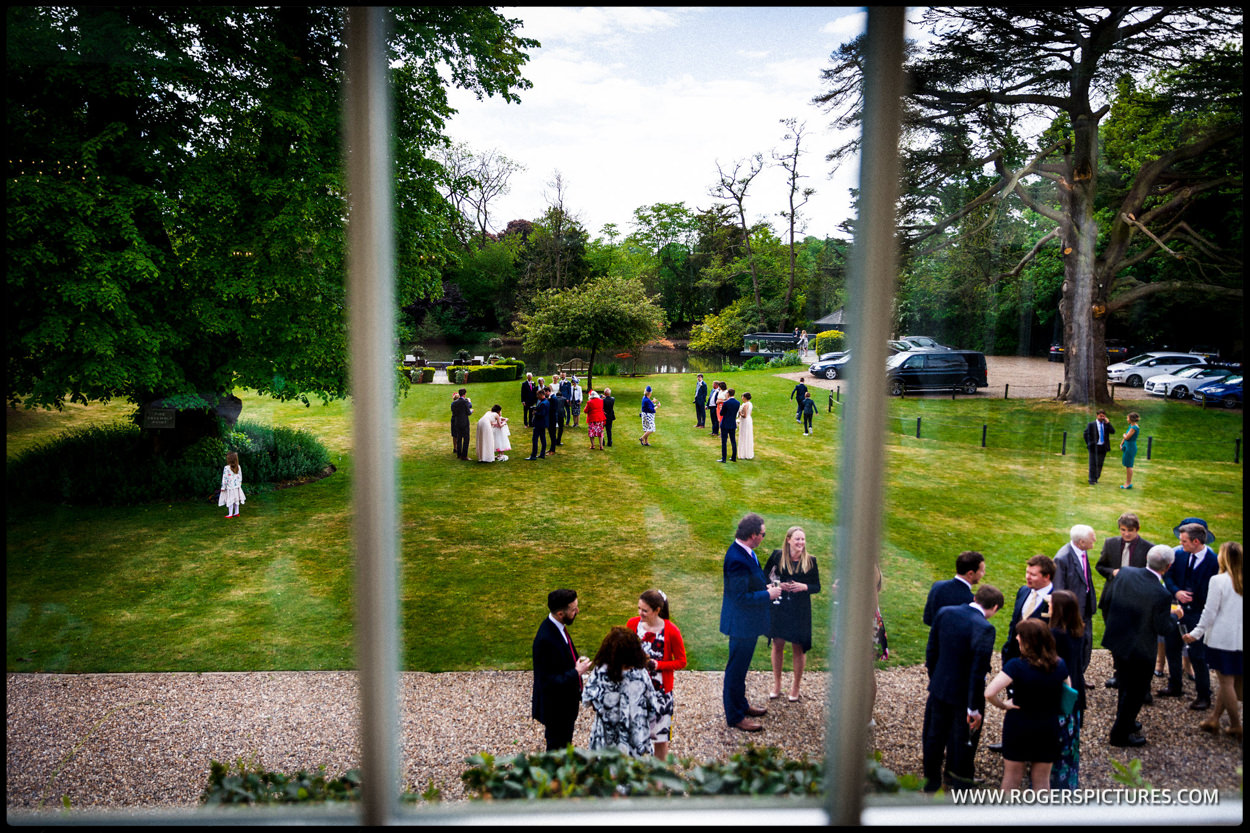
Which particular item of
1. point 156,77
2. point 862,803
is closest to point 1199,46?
point 862,803

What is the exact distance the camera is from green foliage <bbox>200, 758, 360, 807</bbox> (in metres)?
1.89

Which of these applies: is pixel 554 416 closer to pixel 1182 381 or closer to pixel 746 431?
pixel 746 431

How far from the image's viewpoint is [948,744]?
374cm

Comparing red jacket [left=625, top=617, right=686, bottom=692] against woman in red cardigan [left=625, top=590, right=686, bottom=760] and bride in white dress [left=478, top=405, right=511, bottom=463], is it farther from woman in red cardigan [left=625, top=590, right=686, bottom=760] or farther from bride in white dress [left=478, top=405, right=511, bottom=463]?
bride in white dress [left=478, top=405, right=511, bottom=463]

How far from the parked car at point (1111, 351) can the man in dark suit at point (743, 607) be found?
3.77 metres

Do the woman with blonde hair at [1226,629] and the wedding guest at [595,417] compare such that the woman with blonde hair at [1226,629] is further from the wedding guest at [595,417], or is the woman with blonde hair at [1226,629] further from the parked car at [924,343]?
the wedding guest at [595,417]

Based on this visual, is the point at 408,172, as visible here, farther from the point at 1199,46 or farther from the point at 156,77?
the point at 1199,46

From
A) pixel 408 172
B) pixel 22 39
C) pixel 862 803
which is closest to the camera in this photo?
pixel 862 803

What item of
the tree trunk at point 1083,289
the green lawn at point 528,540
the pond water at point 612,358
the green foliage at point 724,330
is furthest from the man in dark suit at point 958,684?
the pond water at point 612,358

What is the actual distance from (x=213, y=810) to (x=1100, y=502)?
25.7 ft

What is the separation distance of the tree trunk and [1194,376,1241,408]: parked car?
913 mm

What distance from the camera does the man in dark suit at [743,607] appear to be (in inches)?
165

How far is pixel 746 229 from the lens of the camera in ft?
22.1

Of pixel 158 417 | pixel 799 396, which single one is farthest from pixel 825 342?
pixel 158 417
